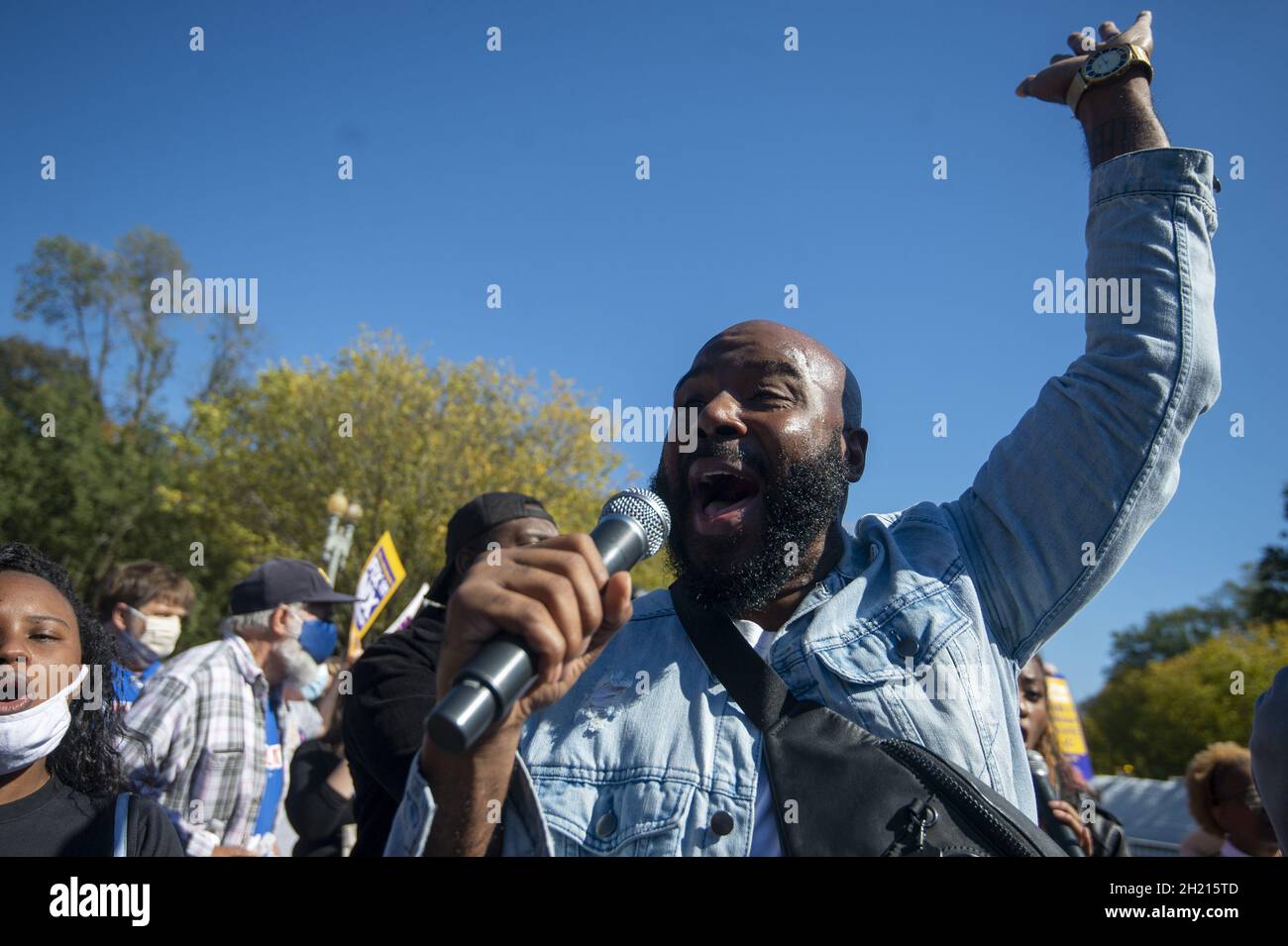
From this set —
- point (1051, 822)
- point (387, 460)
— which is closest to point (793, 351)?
point (1051, 822)

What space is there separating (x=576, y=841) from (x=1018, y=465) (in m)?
1.16

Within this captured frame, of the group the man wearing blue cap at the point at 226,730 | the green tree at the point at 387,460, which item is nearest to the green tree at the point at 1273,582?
the green tree at the point at 387,460

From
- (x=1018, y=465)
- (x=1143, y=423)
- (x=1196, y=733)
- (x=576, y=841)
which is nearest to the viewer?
(x=576, y=841)

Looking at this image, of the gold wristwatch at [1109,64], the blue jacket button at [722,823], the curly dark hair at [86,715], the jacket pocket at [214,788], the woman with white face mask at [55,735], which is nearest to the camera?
the blue jacket button at [722,823]

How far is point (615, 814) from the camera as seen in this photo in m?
1.82

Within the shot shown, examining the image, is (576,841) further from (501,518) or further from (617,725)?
(501,518)

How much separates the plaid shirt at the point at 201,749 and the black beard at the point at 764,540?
2.87m

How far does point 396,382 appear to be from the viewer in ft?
82.7

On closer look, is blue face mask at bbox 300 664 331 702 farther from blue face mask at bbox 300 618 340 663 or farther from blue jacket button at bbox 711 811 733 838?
blue jacket button at bbox 711 811 733 838

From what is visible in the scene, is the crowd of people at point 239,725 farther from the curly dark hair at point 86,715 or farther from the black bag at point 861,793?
the black bag at point 861,793

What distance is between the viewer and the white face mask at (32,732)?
244cm

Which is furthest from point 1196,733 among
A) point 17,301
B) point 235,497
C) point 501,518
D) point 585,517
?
point 17,301

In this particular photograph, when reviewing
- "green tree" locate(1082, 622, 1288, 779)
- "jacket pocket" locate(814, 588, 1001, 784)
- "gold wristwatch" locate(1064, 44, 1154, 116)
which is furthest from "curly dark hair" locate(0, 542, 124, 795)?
"green tree" locate(1082, 622, 1288, 779)

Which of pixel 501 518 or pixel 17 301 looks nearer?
pixel 501 518
